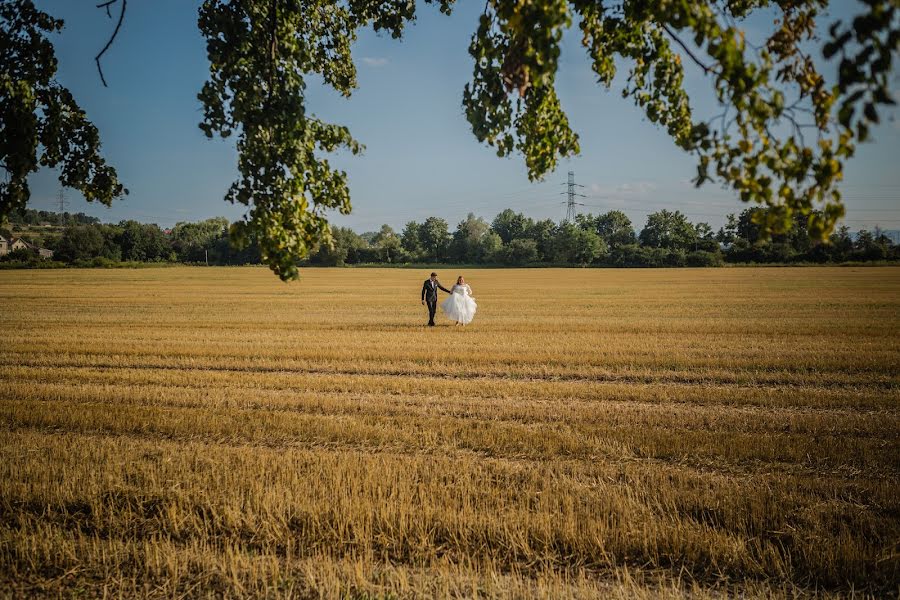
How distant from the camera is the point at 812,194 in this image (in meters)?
3.38

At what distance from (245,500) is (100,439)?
13.7 feet

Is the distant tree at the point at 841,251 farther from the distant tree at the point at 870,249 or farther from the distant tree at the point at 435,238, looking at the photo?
the distant tree at the point at 435,238

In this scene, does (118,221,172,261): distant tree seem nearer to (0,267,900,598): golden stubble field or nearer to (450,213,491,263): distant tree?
(450,213,491,263): distant tree

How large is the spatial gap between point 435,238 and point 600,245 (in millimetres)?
54369

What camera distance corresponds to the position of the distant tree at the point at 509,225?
16700cm

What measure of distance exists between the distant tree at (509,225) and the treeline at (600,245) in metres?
0.34

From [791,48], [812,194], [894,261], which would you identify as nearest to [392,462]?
[812,194]

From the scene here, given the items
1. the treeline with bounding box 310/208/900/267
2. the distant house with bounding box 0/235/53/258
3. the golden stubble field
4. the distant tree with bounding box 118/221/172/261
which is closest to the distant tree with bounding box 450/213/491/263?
the treeline with bounding box 310/208/900/267

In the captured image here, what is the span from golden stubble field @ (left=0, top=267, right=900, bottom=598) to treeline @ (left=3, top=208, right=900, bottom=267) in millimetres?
68158

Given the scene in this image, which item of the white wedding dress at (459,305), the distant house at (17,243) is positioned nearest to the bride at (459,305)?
the white wedding dress at (459,305)

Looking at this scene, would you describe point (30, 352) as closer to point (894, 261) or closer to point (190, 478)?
point (190, 478)

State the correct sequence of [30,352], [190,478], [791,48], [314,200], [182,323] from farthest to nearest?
1. [182,323]
2. [30,352]
3. [190,478]
4. [314,200]
5. [791,48]

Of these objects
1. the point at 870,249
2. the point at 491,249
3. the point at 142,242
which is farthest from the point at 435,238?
the point at 870,249

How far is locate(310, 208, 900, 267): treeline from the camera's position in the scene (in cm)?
10162
